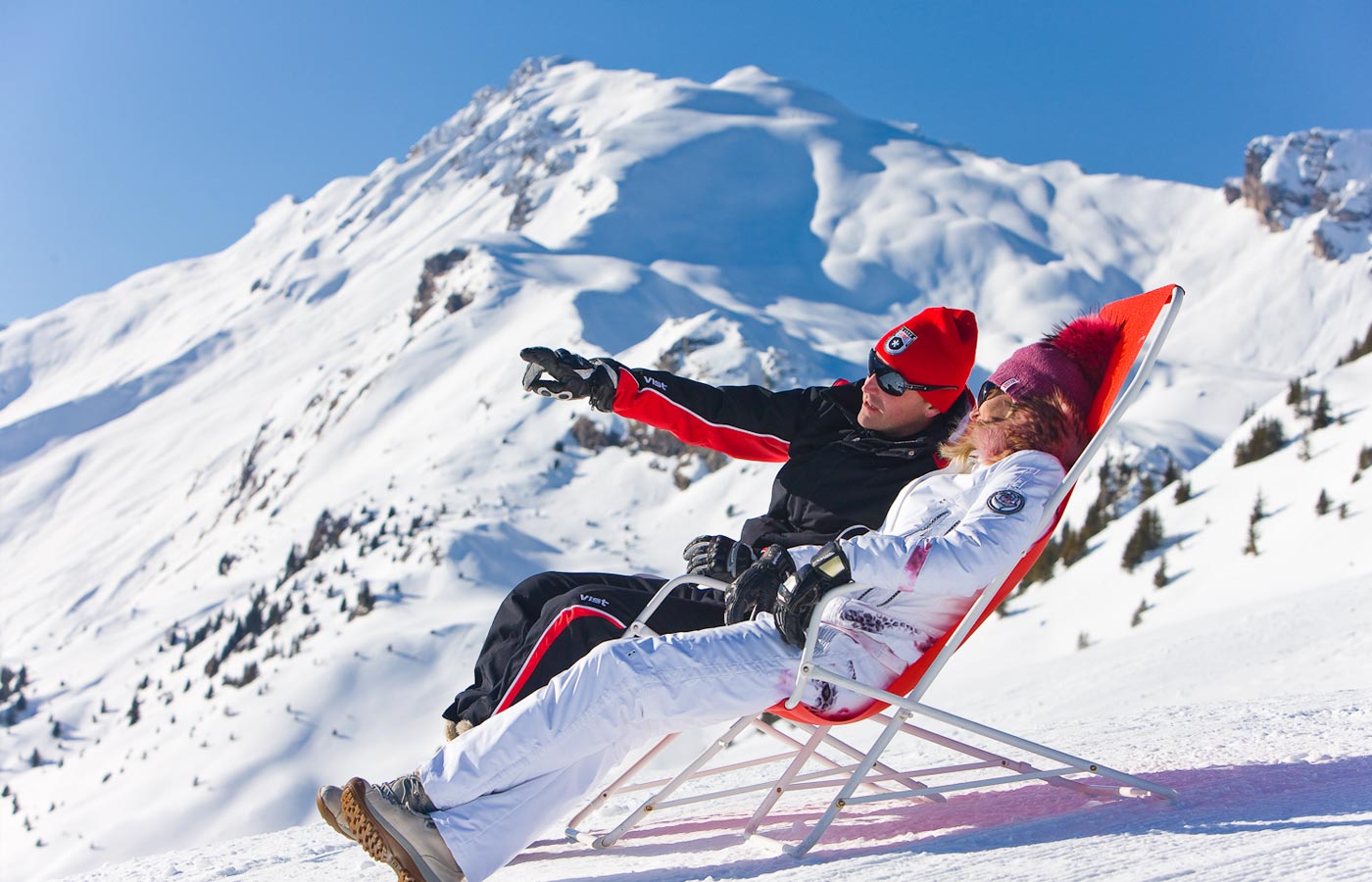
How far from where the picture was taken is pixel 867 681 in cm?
266

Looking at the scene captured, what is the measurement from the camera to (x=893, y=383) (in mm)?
3184

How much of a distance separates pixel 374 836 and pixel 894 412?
6.09ft

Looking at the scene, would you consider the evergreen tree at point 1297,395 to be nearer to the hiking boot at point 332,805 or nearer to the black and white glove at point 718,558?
the black and white glove at point 718,558

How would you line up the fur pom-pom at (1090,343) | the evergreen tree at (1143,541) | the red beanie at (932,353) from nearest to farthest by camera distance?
the fur pom-pom at (1090,343), the red beanie at (932,353), the evergreen tree at (1143,541)

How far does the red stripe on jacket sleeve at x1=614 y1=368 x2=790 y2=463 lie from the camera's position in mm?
3668

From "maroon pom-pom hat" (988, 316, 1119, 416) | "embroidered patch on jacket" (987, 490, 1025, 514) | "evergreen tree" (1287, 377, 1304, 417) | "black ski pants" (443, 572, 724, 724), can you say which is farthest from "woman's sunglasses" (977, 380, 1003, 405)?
"evergreen tree" (1287, 377, 1304, 417)

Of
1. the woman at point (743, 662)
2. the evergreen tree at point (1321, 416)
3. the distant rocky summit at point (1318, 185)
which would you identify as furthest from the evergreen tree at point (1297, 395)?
the distant rocky summit at point (1318, 185)

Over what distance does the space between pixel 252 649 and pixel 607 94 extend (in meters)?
120

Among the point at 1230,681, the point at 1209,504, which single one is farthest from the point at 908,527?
the point at 1209,504

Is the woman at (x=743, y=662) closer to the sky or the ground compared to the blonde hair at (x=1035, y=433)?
closer to the ground

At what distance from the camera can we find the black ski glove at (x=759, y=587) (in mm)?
2447

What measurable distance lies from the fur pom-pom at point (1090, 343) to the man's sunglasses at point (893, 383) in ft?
1.13

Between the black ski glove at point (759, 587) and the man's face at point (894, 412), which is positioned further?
the man's face at point (894, 412)

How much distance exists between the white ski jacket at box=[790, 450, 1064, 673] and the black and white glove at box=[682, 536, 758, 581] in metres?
0.26
